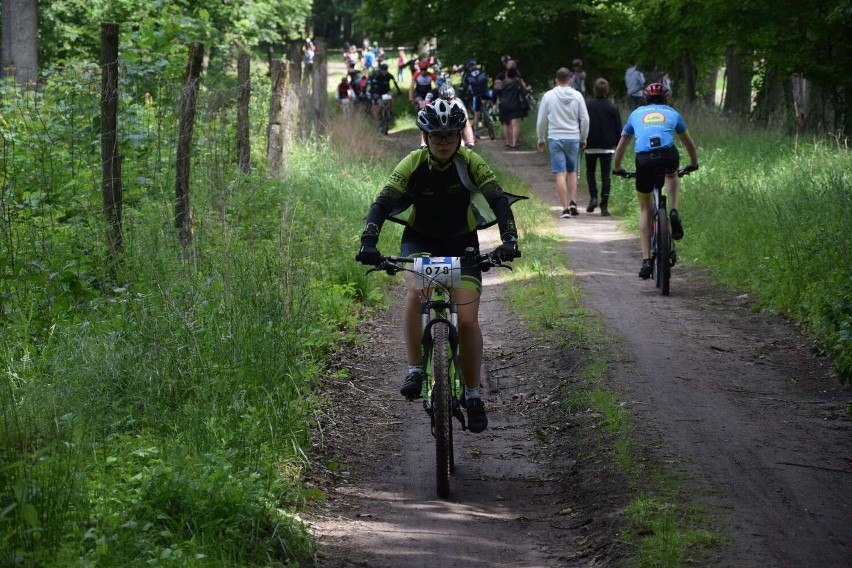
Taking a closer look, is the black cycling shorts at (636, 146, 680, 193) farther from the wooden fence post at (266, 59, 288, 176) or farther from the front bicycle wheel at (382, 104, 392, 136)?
the front bicycle wheel at (382, 104, 392, 136)

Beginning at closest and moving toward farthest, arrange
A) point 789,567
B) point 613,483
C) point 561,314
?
1. point 789,567
2. point 613,483
3. point 561,314

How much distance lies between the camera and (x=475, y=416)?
653 cm

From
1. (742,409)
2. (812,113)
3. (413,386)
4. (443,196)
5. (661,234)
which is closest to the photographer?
(413,386)

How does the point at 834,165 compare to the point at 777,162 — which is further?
the point at 777,162

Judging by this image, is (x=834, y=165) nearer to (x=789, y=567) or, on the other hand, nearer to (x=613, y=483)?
(x=613, y=483)

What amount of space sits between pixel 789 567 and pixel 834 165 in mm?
10112

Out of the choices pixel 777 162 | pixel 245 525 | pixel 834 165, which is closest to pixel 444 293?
pixel 245 525

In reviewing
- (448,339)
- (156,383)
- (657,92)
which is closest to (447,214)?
(448,339)

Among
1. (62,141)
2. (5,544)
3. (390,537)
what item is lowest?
(390,537)

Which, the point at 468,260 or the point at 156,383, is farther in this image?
the point at 156,383

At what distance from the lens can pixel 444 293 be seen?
6438mm

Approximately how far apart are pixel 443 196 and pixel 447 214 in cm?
12

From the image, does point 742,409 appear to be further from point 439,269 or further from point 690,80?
point 690,80

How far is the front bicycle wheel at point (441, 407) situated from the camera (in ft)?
Answer: 19.9
